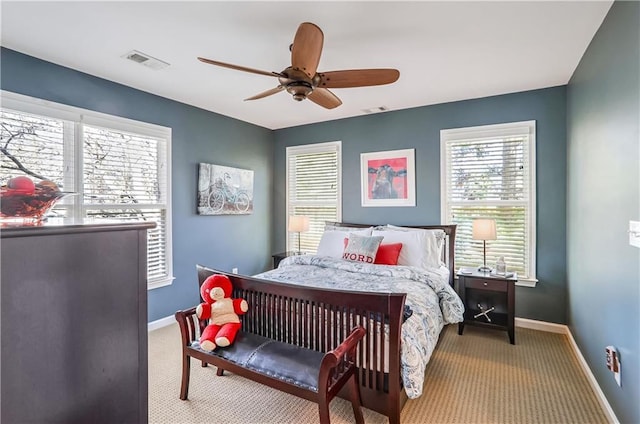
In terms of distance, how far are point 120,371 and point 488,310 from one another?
349 cm

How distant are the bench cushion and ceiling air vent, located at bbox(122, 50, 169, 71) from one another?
92.1 inches

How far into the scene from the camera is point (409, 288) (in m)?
2.55

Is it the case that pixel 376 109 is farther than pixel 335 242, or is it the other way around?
pixel 376 109

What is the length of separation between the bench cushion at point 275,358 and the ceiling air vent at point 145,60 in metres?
2.34

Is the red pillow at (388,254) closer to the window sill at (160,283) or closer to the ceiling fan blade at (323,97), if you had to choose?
the ceiling fan blade at (323,97)

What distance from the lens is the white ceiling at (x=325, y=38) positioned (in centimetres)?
203

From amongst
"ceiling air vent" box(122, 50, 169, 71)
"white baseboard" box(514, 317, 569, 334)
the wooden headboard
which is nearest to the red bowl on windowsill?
"ceiling air vent" box(122, 50, 169, 71)

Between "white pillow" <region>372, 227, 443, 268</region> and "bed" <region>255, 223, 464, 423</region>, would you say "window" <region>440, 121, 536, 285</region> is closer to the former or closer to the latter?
"bed" <region>255, 223, 464, 423</region>

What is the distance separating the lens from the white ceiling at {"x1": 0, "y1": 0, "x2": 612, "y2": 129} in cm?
203

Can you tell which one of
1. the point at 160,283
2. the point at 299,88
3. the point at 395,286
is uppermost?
the point at 299,88

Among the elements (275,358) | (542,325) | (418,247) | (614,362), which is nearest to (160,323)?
(275,358)

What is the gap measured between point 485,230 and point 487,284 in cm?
55

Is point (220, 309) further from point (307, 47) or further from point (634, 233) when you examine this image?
point (634, 233)

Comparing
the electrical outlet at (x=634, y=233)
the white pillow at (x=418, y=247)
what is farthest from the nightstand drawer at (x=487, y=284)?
the electrical outlet at (x=634, y=233)
